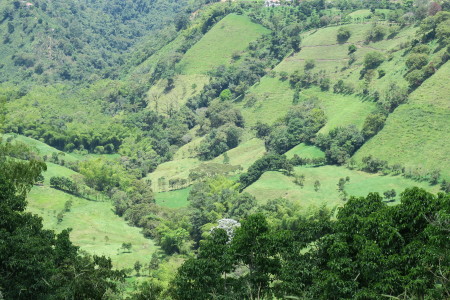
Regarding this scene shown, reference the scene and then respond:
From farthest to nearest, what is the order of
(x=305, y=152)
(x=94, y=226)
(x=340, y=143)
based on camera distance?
1. (x=305, y=152)
2. (x=340, y=143)
3. (x=94, y=226)

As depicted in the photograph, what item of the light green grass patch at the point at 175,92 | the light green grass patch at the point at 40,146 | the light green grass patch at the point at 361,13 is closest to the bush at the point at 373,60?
the light green grass patch at the point at 361,13

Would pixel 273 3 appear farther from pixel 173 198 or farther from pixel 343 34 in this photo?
pixel 173 198

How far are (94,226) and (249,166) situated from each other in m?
28.5

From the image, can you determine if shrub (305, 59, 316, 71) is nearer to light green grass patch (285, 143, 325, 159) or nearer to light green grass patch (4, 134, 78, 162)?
light green grass patch (285, 143, 325, 159)

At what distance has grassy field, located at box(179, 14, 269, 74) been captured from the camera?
141500 millimetres

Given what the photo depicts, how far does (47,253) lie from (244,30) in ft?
431

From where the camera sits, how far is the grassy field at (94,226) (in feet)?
192

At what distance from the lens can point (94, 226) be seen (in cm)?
6725

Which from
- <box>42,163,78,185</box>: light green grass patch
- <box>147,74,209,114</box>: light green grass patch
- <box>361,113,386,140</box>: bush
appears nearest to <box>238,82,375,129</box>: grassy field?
<box>361,113,386,140</box>: bush

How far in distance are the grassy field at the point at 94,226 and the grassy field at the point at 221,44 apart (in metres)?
72.0

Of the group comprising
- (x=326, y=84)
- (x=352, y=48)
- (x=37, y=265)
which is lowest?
(x=326, y=84)

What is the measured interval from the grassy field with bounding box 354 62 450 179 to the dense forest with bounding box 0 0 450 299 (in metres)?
0.27

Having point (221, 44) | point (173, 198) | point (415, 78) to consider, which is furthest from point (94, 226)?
point (221, 44)

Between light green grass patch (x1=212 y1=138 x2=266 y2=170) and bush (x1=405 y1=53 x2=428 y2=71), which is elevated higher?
bush (x1=405 y1=53 x2=428 y2=71)
